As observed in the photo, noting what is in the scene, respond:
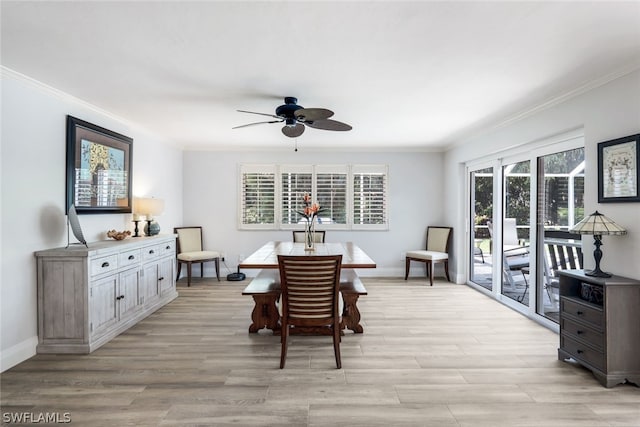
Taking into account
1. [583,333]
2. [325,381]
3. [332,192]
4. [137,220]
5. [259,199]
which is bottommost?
[325,381]

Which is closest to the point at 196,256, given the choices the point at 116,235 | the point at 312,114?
the point at 116,235

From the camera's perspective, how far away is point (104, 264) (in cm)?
318

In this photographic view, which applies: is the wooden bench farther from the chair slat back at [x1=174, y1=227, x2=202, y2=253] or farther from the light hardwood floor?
the chair slat back at [x1=174, y1=227, x2=202, y2=253]

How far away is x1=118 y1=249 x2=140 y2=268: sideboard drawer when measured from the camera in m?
3.49

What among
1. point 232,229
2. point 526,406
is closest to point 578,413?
point 526,406

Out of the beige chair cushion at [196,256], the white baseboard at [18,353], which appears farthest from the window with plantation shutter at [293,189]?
the white baseboard at [18,353]

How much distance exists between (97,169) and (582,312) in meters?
4.99

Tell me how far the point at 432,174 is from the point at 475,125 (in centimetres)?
189

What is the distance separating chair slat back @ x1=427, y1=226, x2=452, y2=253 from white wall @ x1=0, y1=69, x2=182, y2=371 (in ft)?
17.5

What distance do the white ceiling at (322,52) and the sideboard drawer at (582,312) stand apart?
75.6 inches

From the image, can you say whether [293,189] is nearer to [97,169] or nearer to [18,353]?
[97,169]

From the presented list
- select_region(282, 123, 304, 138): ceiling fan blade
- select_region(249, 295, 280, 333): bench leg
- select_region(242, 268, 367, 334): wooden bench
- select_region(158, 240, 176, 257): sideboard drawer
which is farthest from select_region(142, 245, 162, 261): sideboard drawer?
select_region(282, 123, 304, 138): ceiling fan blade

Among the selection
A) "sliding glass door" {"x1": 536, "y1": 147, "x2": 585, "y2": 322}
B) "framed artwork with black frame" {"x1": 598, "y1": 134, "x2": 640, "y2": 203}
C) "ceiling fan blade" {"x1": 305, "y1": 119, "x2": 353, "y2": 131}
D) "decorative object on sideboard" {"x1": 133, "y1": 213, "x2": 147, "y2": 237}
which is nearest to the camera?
"framed artwork with black frame" {"x1": 598, "y1": 134, "x2": 640, "y2": 203}

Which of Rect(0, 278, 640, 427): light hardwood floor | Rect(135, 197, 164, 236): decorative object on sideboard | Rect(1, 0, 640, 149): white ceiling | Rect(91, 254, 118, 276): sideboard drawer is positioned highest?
→ Rect(1, 0, 640, 149): white ceiling
